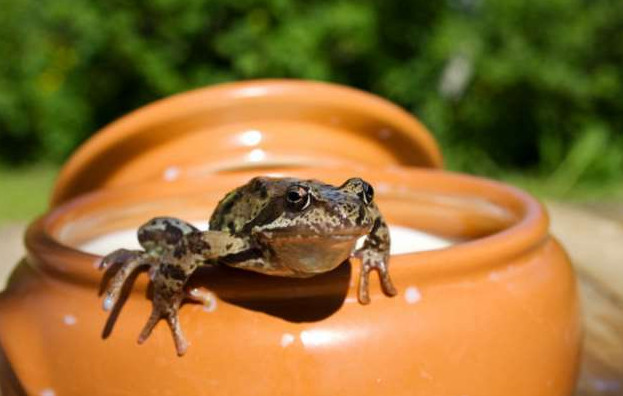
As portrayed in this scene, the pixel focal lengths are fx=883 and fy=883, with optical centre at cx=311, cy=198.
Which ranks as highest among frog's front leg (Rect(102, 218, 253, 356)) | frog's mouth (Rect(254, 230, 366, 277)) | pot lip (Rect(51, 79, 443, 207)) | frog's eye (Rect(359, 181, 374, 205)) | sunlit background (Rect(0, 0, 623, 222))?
frog's eye (Rect(359, 181, 374, 205))

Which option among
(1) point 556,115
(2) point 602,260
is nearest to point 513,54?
(1) point 556,115

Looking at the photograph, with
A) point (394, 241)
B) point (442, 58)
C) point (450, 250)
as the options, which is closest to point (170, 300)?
point (450, 250)

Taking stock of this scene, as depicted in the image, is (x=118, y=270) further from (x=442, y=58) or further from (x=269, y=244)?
(x=442, y=58)

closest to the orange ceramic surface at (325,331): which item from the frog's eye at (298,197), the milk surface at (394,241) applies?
the frog's eye at (298,197)

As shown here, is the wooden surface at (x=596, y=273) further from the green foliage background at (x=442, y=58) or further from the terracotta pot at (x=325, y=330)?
the green foliage background at (x=442, y=58)

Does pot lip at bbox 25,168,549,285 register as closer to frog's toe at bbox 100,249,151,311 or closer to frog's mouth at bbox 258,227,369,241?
frog's toe at bbox 100,249,151,311

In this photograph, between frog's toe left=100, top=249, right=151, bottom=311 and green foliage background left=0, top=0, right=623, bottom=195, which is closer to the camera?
frog's toe left=100, top=249, right=151, bottom=311

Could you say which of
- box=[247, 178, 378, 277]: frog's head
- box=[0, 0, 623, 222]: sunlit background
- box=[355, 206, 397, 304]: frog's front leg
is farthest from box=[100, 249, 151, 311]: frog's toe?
A: box=[0, 0, 623, 222]: sunlit background
